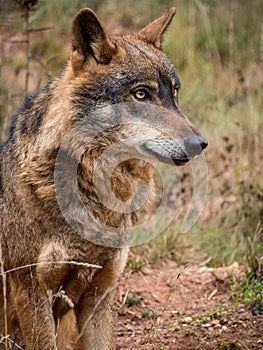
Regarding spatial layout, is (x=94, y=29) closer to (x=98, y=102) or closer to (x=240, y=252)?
(x=98, y=102)

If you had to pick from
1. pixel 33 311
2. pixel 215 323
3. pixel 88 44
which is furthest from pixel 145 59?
pixel 215 323

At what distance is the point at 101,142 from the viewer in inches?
168

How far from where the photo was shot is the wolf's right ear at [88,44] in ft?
13.7

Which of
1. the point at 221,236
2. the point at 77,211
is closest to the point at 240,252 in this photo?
the point at 221,236

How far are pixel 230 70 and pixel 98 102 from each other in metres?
6.08

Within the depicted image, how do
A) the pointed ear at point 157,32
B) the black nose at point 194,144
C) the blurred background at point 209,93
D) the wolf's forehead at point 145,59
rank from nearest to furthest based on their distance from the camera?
the black nose at point 194,144
the wolf's forehead at point 145,59
the pointed ear at point 157,32
the blurred background at point 209,93

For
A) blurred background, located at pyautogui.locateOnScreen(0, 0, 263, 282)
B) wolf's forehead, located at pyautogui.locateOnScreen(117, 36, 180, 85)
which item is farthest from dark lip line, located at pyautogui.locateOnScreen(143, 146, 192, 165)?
blurred background, located at pyautogui.locateOnScreen(0, 0, 263, 282)

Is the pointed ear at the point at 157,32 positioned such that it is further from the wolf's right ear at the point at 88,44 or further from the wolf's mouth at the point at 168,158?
the wolf's mouth at the point at 168,158

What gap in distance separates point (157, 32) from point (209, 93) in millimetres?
4735

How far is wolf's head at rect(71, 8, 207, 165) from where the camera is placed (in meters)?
4.18

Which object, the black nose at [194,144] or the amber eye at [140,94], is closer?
the black nose at [194,144]

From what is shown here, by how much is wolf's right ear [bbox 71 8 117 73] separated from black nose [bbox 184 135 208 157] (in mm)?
782

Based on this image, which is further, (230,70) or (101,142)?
(230,70)

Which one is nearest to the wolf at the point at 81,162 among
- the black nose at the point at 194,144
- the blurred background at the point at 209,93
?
the black nose at the point at 194,144
